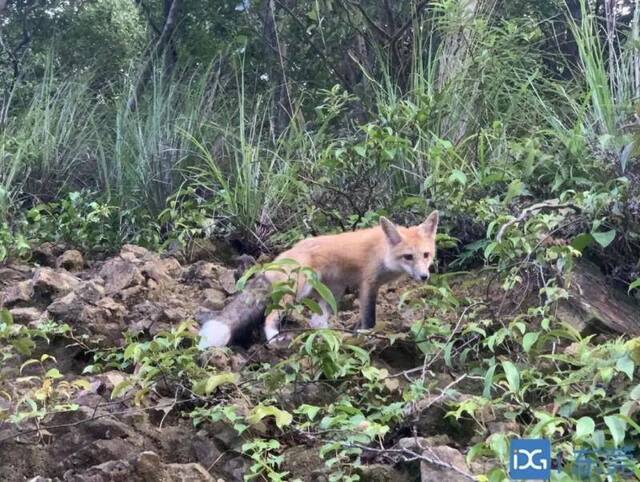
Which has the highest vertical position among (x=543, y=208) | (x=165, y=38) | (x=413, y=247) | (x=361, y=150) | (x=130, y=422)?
(x=165, y=38)

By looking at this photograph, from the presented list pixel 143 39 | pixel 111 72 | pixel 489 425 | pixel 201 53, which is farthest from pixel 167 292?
pixel 143 39

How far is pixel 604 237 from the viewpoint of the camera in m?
4.91

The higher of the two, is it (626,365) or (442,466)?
(626,365)

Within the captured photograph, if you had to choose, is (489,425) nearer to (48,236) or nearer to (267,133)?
(48,236)

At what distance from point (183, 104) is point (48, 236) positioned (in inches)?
86.8

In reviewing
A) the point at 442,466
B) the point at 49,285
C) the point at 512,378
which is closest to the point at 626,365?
the point at 512,378

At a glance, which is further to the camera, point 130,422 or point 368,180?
point 368,180

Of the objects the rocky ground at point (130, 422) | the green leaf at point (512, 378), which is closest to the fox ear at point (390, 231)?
the rocky ground at point (130, 422)

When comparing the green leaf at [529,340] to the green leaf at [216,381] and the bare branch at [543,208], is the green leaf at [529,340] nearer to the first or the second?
the bare branch at [543,208]

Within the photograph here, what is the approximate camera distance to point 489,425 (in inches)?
149

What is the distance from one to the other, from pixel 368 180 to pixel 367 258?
0.87 m

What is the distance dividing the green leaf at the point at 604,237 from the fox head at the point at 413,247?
111cm

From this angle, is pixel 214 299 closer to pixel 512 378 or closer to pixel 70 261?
pixel 70 261

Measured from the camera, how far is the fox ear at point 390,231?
573cm
